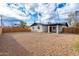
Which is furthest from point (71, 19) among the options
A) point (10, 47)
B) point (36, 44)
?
point (10, 47)

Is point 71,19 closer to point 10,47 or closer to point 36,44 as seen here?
point 36,44

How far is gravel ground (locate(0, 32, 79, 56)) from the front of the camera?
2.02 meters

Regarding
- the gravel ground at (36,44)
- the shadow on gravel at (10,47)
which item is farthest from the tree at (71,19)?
the shadow on gravel at (10,47)

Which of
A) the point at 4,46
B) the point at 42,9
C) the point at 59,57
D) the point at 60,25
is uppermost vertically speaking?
the point at 42,9

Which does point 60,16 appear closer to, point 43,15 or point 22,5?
point 43,15

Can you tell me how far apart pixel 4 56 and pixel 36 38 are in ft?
1.17

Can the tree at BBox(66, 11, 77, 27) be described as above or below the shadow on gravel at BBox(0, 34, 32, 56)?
above

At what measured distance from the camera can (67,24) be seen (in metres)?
2.02

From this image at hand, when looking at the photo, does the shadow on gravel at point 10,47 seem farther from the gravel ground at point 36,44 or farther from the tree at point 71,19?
the tree at point 71,19

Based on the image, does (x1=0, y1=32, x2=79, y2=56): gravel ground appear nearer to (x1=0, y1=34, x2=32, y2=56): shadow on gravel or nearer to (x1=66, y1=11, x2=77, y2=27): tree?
(x1=0, y1=34, x2=32, y2=56): shadow on gravel

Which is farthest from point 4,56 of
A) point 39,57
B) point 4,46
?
point 39,57

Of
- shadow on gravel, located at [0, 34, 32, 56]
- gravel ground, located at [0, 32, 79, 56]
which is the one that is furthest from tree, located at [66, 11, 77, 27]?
shadow on gravel, located at [0, 34, 32, 56]

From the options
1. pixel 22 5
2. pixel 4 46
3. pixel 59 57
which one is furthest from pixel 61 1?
pixel 4 46

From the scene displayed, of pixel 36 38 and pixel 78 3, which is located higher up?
pixel 78 3
